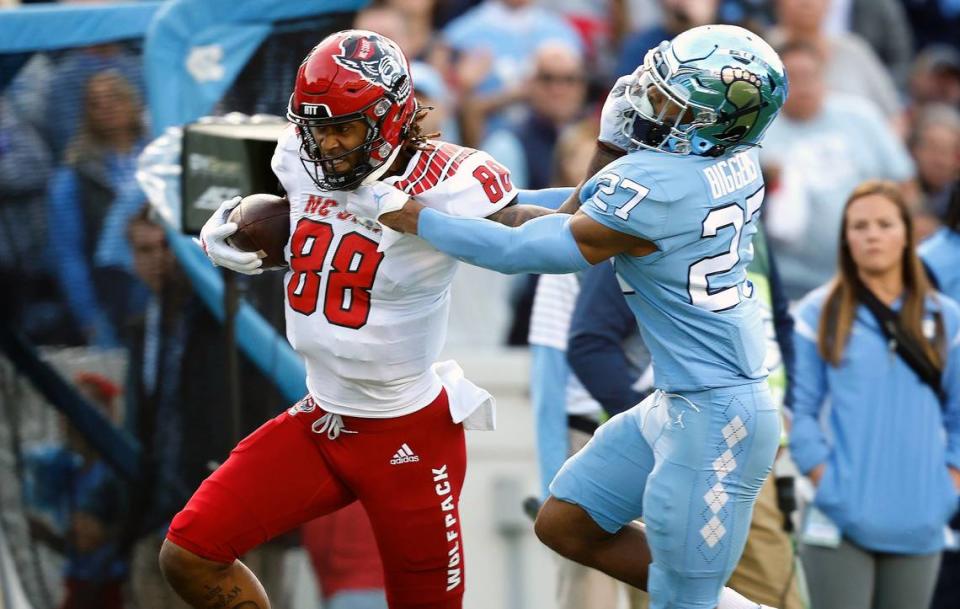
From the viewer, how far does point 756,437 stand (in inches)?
169

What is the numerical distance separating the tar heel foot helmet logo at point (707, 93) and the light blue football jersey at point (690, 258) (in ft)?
0.17

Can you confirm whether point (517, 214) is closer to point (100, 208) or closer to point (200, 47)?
point (200, 47)

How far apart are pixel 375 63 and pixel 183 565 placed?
1.42 m

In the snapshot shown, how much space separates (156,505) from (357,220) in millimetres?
2106

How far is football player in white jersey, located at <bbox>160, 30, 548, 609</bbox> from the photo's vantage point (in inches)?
171

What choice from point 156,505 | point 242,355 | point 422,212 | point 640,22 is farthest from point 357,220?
point 640,22

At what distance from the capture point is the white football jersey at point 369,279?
A: 4418 millimetres

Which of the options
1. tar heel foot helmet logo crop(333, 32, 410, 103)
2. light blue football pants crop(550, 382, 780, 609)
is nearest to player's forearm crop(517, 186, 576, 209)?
tar heel foot helmet logo crop(333, 32, 410, 103)

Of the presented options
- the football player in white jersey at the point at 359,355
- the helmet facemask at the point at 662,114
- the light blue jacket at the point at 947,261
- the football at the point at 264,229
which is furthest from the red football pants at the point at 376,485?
the light blue jacket at the point at 947,261

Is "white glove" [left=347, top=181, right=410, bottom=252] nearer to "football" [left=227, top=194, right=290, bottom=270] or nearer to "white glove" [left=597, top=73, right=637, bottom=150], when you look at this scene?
"football" [left=227, top=194, right=290, bottom=270]

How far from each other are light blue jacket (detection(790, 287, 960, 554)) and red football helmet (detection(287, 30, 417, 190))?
6.75 feet

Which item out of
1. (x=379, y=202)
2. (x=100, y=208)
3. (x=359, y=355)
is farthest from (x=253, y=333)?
(x=379, y=202)

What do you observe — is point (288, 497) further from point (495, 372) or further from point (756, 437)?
point (495, 372)

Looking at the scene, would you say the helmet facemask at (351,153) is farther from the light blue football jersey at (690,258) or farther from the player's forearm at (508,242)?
the light blue football jersey at (690,258)
